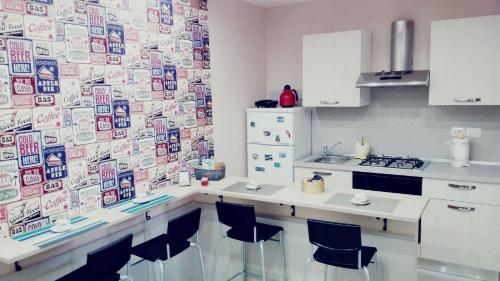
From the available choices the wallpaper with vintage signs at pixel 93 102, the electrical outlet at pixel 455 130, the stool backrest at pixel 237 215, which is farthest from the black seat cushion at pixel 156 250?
the electrical outlet at pixel 455 130

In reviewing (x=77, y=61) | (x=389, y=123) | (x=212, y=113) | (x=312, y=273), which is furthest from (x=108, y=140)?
(x=389, y=123)

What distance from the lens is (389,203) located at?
276cm

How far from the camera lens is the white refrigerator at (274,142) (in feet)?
14.3

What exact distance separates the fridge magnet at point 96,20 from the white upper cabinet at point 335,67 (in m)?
2.27

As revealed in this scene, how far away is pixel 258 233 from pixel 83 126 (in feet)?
4.87

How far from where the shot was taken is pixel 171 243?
2.82 metres

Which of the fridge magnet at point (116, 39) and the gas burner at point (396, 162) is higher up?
the fridge magnet at point (116, 39)

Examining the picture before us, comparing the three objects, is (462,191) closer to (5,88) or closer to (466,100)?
(466,100)

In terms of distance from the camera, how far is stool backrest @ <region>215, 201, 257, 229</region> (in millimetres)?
2883

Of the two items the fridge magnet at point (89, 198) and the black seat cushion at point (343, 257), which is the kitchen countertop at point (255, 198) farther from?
the black seat cushion at point (343, 257)

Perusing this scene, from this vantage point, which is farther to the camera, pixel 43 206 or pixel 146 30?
pixel 146 30

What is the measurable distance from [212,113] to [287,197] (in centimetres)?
154

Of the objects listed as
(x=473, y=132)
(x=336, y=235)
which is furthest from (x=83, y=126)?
(x=473, y=132)

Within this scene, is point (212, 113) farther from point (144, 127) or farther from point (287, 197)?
point (287, 197)
